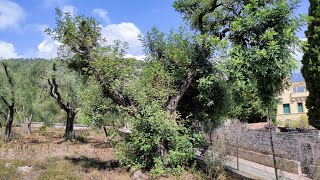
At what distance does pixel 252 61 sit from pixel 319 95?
1497cm

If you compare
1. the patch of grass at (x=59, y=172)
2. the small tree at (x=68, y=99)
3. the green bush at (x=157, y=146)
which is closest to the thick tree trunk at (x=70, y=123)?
the small tree at (x=68, y=99)

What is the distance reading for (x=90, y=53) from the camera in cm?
1518

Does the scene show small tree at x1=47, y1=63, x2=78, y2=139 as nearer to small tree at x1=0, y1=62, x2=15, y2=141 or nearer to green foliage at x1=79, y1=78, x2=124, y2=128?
small tree at x1=0, y1=62, x2=15, y2=141

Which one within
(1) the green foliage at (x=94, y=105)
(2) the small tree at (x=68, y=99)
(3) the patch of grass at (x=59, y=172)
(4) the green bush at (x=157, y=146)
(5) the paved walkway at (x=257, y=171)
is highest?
(2) the small tree at (x=68, y=99)

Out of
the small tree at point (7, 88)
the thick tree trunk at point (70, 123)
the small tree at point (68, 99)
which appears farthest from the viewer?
the thick tree trunk at point (70, 123)

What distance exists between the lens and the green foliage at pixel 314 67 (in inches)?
1030

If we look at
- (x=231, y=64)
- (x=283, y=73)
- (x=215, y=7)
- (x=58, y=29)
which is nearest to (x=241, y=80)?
(x=231, y=64)

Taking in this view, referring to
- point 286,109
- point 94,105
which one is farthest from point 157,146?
point 286,109

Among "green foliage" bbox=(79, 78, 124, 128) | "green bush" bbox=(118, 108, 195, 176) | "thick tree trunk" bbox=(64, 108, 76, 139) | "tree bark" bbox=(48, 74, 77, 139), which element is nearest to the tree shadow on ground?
"green bush" bbox=(118, 108, 195, 176)

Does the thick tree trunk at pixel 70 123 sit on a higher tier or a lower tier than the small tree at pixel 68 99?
lower

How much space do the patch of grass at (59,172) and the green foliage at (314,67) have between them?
18980 mm

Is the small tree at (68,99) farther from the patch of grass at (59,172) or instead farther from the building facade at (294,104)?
the building facade at (294,104)

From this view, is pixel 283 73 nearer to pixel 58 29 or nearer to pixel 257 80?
pixel 257 80

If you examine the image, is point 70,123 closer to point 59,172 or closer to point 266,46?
point 59,172
